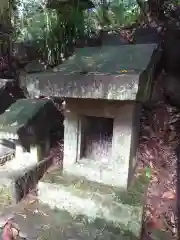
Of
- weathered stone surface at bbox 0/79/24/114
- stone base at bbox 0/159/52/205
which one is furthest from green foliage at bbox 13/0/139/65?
stone base at bbox 0/159/52/205

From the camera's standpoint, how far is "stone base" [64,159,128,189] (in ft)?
9.52

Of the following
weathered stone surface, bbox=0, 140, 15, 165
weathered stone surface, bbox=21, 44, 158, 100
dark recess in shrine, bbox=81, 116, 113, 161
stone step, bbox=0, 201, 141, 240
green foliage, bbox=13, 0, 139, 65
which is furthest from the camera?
green foliage, bbox=13, 0, 139, 65

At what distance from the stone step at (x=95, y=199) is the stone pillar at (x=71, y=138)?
23 cm

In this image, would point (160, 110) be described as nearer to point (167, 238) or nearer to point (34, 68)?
point (167, 238)

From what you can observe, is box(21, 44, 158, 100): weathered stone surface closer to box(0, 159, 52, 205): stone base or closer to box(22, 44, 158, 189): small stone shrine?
box(22, 44, 158, 189): small stone shrine

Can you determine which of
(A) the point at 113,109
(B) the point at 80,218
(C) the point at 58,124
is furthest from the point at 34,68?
(B) the point at 80,218

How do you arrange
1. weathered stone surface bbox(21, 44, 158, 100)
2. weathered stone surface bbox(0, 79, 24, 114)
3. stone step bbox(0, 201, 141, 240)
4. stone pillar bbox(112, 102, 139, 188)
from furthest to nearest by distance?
weathered stone surface bbox(0, 79, 24, 114) → stone pillar bbox(112, 102, 139, 188) → stone step bbox(0, 201, 141, 240) → weathered stone surface bbox(21, 44, 158, 100)

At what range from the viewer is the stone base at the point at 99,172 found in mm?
2902

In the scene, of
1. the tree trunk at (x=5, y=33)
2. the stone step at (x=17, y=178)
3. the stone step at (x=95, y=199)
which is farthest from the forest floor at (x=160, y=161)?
the tree trunk at (x=5, y=33)

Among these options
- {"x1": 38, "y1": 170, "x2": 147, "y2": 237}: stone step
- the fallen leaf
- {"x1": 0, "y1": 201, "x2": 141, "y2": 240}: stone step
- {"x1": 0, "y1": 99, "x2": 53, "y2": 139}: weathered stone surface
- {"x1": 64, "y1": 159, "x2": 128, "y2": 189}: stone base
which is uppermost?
{"x1": 0, "y1": 99, "x2": 53, "y2": 139}: weathered stone surface

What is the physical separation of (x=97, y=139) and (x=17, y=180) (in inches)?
47.9

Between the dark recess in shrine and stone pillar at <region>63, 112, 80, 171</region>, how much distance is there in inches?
6.9

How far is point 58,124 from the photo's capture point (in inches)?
156

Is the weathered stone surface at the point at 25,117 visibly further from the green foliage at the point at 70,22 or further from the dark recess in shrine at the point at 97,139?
the green foliage at the point at 70,22
